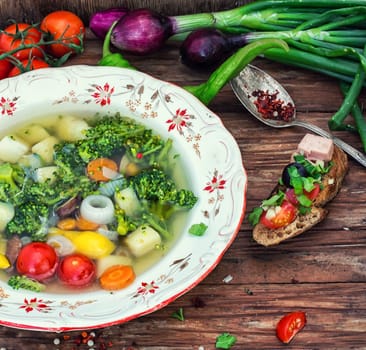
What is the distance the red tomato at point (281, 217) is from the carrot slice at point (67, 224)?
625 mm

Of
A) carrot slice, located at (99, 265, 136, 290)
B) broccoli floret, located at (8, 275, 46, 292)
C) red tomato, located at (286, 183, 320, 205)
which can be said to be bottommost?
carrot slice, located at (99, 265, 136, 290)

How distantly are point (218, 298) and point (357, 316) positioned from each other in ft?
1.49

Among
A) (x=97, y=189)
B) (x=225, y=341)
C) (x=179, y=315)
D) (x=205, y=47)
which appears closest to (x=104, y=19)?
(x=205, y=47)

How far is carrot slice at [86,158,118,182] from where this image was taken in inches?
104

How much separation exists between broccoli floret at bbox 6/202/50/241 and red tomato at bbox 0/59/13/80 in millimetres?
719

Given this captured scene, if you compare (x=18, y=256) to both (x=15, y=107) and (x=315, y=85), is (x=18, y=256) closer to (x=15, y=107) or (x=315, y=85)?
(x=15, y=107)

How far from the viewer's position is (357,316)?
2.52 metres

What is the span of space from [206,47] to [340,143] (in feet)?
2.04

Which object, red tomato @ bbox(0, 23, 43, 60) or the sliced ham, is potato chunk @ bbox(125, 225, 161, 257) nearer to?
the sliced ham

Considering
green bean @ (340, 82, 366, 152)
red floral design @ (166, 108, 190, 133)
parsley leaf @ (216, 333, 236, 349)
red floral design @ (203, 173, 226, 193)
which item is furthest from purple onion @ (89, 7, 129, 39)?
parsley leaf @ (216, 333, 236, 349)

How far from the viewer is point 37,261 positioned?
240 cm

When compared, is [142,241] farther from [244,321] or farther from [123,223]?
[244,321]

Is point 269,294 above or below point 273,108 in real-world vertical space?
below

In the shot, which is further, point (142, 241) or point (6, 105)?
point (6, 105)
